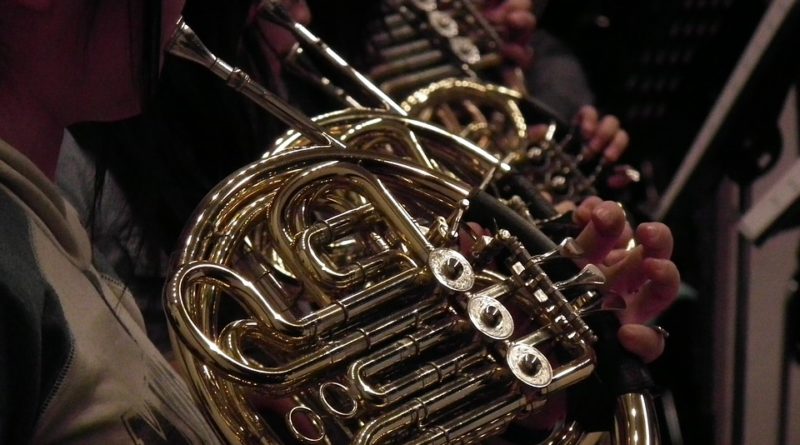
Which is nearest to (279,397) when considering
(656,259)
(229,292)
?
(229,292)

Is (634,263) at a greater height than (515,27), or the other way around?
(634,263)

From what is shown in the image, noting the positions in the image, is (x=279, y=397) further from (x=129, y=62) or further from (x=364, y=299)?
(x=129, y=62)

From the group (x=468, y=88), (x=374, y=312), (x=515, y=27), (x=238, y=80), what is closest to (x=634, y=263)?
(x=374, y=312)

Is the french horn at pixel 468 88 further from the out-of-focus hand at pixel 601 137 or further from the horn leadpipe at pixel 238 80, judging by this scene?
the horn leadpipe at pixel 238 80

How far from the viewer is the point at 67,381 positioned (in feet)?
2.13

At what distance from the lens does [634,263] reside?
0.84 meters

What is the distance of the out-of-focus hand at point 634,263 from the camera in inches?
33.1

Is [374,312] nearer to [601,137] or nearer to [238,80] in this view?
[238,80]

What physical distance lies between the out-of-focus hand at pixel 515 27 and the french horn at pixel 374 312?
Answer: 0.72 metres

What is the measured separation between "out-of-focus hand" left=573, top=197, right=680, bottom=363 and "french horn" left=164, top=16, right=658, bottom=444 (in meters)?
0.04

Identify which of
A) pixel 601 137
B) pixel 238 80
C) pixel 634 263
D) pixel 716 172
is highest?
pixel 238 80

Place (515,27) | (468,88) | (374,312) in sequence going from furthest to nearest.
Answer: (515,27) < (468,88) < (374,312)

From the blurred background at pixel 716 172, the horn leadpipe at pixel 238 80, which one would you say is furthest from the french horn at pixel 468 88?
the horn leadpipe at pixel 238 80

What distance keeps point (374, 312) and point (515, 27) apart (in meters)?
0.85
